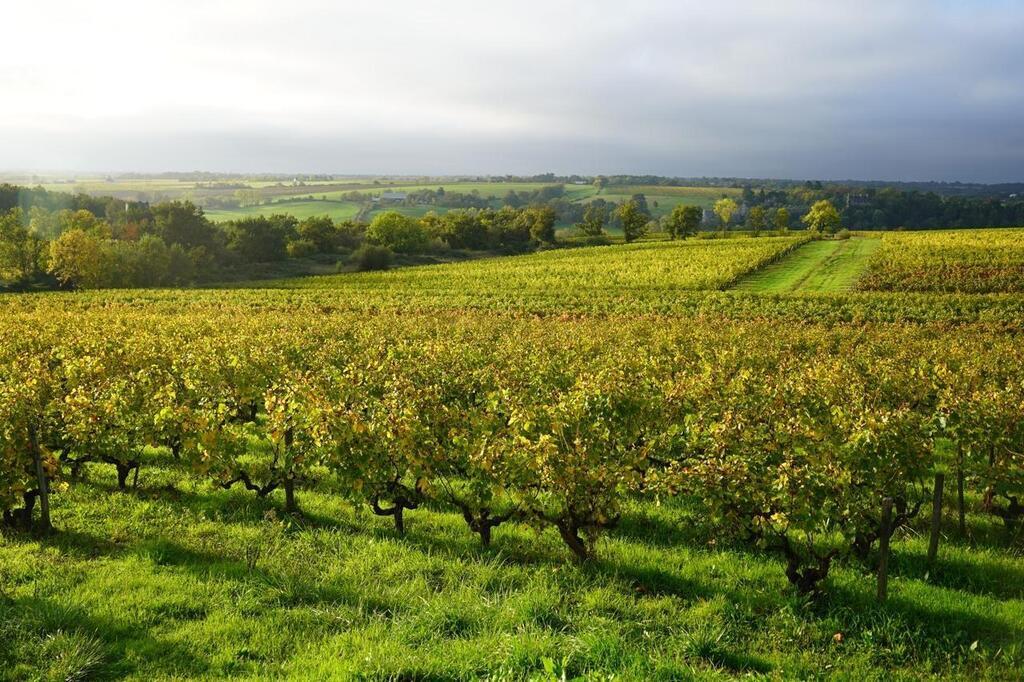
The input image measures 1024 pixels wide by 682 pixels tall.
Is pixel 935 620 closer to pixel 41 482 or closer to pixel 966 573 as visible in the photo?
pixel 966 573

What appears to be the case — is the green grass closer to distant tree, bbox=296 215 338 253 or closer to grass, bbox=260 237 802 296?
distant tree, bbox=296 215 338 253

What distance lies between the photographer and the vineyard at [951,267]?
4484 centimetres

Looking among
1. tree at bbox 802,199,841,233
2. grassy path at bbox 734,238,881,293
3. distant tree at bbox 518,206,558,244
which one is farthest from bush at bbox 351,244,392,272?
tree at bbox 802,199,841,233

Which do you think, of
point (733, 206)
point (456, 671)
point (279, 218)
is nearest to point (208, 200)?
point (279, 218)

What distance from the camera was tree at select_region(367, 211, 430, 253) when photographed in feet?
297

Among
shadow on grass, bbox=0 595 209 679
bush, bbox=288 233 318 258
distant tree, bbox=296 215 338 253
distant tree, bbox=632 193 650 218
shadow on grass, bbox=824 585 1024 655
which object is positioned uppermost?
distant tree, bbox=632 193 650 218

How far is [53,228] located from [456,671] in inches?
3547

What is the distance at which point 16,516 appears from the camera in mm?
9320

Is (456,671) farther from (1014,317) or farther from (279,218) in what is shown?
(279,218)

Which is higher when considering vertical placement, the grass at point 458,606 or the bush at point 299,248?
the bush at point 299,248

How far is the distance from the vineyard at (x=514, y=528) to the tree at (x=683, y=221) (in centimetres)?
8702

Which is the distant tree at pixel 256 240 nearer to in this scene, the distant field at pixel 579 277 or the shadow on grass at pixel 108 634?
the distant field at pixel 579 277

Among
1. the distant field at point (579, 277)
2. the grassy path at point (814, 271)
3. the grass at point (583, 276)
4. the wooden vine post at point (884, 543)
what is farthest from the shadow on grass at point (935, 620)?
the grassy path at point (814, 271)

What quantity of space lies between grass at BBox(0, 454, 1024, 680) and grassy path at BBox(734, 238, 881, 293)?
1619 inches
